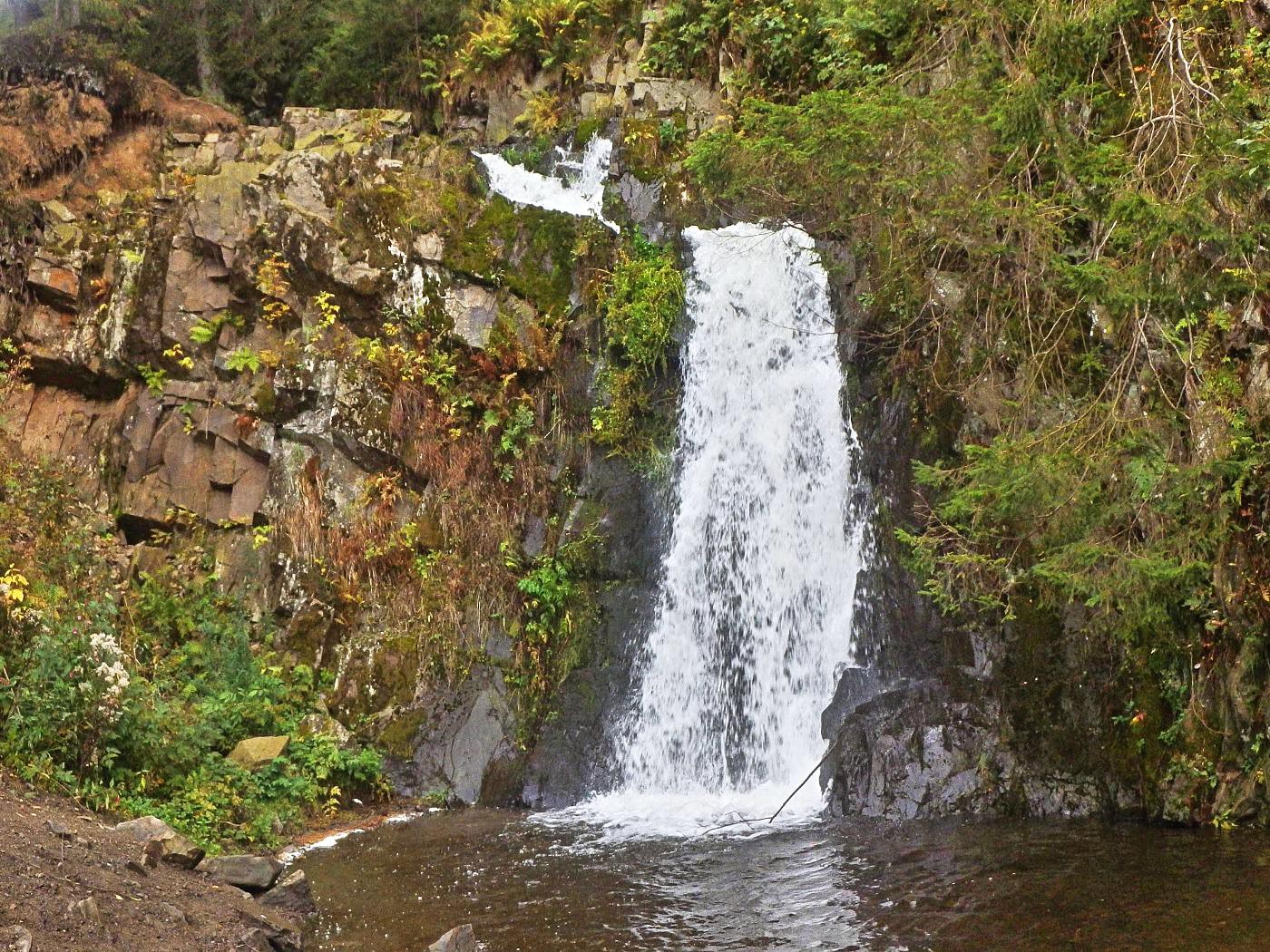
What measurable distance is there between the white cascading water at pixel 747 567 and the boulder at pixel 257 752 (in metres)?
2.64

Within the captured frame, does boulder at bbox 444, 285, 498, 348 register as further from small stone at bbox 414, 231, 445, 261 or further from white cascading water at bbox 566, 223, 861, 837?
white cascading water at bbox 566, 223, 861, 837

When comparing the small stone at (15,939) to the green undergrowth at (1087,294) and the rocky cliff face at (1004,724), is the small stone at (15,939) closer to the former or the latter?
the green undergrowth at (1087,294)

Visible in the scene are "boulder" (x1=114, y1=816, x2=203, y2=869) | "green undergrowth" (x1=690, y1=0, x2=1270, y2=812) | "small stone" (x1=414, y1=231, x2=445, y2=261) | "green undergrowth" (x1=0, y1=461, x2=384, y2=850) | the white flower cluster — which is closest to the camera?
"boulder" (x1=114, y1=816, x2=203, y2=869)

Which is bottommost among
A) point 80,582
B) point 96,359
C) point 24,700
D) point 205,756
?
point 205,756

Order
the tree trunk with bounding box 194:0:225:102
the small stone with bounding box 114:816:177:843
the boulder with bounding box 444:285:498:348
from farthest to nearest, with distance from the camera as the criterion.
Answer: the tree trunk with bounding box 194:0:225:102
the boulder with bounding box 444:285:498:348
the small stone with bounding box 114:816:177:843

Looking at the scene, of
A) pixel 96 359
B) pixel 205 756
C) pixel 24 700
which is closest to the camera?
pixel 24 700

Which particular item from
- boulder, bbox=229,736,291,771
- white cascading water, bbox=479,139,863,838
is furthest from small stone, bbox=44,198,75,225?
white cascading water, bbox=479,139,863,838

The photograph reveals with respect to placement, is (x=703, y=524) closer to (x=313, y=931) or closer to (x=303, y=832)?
(x=303, y=832)

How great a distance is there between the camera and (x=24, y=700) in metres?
8.02

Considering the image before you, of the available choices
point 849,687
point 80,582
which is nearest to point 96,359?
point 80,582

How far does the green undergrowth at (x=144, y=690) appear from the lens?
819 cm

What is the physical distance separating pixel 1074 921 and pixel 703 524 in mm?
6032

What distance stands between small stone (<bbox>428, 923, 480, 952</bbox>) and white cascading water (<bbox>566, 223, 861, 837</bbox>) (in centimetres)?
324

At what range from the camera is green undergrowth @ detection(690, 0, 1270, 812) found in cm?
760
